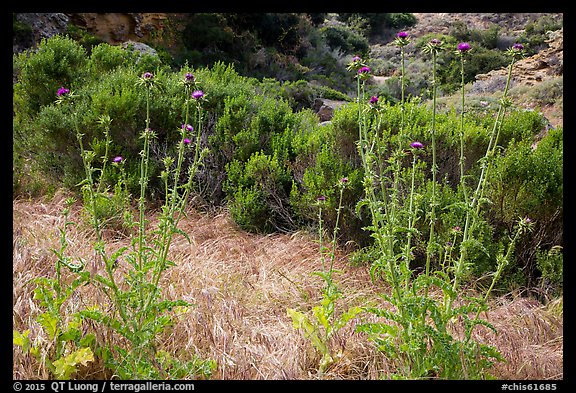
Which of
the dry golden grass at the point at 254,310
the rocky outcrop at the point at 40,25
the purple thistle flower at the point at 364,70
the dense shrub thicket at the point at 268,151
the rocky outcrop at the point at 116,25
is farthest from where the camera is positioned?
the rocky outcrop at the point at 116,25

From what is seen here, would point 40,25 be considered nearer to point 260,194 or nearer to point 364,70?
point 260,194

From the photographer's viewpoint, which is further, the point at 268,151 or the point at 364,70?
the point at 268,151

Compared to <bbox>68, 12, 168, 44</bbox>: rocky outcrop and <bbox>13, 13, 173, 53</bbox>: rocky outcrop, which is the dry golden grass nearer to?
<bbox>13, 13, 173, 53</bbox>: rocky outcrop

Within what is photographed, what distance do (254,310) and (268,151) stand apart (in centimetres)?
248

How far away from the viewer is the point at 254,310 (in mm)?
3004

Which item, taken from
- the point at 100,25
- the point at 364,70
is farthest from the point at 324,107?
the point at 364,70

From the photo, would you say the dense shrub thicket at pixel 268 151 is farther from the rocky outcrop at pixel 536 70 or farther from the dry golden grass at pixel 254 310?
the rocky outcrop at pixel 536 70

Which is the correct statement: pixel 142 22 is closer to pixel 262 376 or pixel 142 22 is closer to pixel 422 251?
pixel 422 251

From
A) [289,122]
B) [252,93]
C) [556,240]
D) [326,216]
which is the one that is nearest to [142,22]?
[252,93]

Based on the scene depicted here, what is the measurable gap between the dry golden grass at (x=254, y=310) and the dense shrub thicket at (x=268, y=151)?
496 millimetres

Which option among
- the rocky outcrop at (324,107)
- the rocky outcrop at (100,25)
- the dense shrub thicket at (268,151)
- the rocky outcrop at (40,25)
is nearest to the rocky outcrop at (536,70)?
the rocky outcrop at (324,107)

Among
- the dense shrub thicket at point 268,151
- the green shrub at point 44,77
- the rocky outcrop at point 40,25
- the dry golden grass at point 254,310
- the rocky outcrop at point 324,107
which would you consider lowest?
the rocky outcrop at point 324,107

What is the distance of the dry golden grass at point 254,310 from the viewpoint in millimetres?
2477

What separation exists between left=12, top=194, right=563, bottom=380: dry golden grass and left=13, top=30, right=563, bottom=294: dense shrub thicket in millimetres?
496
